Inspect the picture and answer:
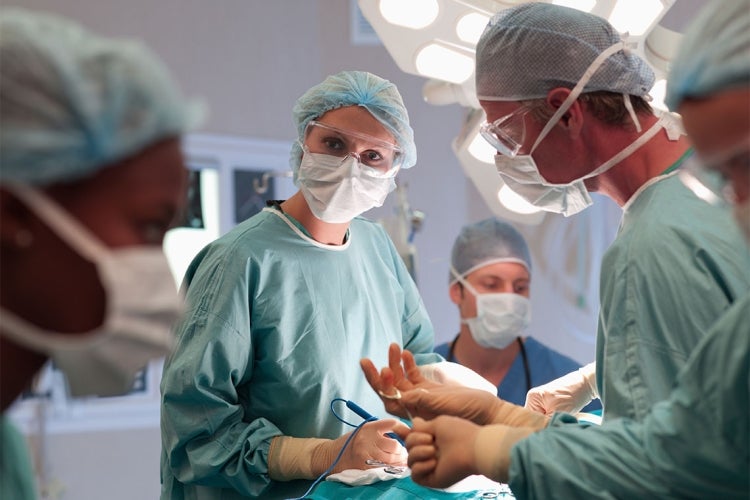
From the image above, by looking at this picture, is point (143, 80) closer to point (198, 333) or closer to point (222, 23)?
point (198, 333)

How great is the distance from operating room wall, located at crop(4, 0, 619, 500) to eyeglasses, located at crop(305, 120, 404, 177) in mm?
2631

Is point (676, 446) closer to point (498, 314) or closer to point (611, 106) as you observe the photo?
point (611, 106)

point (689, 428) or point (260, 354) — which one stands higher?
point (689, 428)

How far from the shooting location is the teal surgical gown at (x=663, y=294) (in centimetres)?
146

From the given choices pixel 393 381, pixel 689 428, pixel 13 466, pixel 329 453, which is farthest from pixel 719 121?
pixel 329 453

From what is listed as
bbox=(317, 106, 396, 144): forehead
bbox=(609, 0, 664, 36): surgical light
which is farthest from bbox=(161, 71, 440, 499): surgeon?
bbox=(609, 0, 664, 36): surgical light

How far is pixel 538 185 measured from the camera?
2080mm

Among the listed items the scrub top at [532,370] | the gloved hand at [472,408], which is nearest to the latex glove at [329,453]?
the gloved hand at [472,408]

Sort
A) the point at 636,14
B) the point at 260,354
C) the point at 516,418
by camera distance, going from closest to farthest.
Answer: the point at 516,418
the point at 260,354
the point at 636,14

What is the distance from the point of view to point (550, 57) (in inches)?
72.0

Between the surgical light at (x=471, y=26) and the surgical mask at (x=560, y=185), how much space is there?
0.65m

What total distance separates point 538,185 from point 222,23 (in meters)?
3.68

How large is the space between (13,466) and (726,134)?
985mm

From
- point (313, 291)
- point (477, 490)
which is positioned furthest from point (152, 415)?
point (477, 490)
